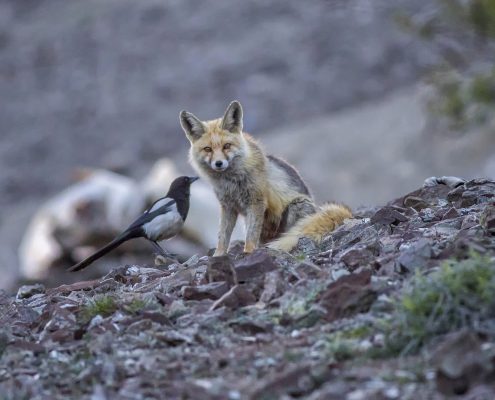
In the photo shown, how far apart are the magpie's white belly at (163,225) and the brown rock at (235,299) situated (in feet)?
14.3

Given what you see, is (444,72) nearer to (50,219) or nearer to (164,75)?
(50,219)

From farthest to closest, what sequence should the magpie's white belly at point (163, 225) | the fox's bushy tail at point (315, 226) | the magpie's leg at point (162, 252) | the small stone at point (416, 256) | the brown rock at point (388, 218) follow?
the magpie's white belly at point (163, 225), the magpie's leg at point (162, 252), the fox's bushy tail at point (315, 226), the brown rock at point (388, 218), the small stone at point (416, 256)

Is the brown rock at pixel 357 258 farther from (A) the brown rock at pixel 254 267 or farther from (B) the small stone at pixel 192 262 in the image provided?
(B) the small stone at pixel 192 262

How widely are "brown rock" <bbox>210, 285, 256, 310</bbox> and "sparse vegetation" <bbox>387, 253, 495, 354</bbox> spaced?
137cm

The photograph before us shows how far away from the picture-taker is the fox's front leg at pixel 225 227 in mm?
10602

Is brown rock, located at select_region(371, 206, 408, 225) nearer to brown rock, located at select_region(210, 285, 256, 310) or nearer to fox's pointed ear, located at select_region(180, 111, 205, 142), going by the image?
brown rock, located at select_region(210, 285, 256, 310)

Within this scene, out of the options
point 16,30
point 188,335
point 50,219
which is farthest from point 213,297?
point 16,30

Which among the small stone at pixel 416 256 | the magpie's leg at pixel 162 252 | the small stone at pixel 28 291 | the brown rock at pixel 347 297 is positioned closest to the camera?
the brown rock at pixel 347 297

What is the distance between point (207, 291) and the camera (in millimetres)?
7578

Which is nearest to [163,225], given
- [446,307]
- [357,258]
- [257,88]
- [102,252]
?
[102,252]

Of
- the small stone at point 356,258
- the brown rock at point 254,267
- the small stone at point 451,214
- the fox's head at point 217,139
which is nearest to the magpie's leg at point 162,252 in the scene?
the fox's head at point 217,139

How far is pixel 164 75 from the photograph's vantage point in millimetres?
33219

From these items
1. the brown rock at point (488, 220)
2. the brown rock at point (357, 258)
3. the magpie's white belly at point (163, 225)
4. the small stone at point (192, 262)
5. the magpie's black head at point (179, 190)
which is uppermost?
the magpie's black head at point (179, 190)

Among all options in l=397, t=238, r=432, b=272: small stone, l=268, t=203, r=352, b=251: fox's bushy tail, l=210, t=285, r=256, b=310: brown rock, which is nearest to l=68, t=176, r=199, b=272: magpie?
l=268, t=203, r=352, b=251: fox's bushy tail
